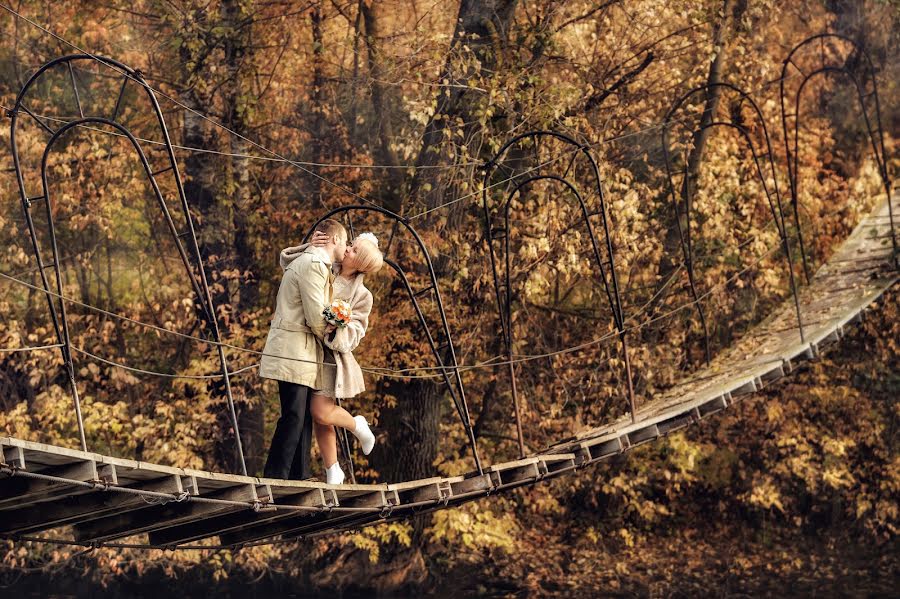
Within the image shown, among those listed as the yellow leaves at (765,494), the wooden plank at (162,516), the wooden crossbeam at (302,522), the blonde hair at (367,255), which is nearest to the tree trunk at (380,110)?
the yellow leaves at (765,494)

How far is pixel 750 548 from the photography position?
43.1 feet

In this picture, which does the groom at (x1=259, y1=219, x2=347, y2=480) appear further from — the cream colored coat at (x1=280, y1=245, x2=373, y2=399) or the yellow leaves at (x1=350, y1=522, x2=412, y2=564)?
the yellow leaves at (x1=350, y1=522, x2=412, y2=564)

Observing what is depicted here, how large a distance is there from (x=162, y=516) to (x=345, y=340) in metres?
1.22

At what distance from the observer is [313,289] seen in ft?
19.6

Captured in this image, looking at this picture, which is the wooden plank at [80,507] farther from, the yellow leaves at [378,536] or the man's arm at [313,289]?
the yellow leaves at [378,536]

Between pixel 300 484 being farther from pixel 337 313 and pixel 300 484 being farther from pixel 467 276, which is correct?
pixel 467 276

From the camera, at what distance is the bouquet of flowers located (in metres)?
5.96

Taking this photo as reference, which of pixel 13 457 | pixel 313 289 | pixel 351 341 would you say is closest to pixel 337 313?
pixel 313 289

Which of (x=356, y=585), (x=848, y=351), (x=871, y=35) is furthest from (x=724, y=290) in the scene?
(x=356, y=585)

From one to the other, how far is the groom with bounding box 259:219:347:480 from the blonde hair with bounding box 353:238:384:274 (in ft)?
0.27

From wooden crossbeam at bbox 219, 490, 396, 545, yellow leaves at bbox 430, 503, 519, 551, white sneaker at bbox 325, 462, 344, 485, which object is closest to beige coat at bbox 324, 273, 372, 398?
white sneaker at bbox 325, 462, 344, 485

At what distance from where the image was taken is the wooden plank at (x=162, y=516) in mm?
5812

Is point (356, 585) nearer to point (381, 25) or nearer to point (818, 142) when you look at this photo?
point (381, 25)

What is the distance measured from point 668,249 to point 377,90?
3.44 meters
